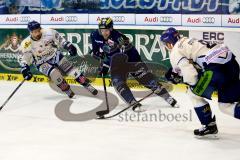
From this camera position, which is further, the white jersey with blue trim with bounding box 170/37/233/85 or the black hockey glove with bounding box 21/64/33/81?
the black hockey glove with bounding box 21/64/33/81

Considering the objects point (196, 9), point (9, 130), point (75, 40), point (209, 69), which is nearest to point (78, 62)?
point (75, 40)

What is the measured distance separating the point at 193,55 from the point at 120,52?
1956 mm

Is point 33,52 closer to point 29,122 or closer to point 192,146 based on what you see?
point 29,122

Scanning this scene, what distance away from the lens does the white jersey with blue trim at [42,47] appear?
22.9ft

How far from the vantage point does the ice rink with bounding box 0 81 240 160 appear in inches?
175

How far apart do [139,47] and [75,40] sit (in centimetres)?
124

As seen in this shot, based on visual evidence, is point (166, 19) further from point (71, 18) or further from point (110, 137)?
point (110, 137)

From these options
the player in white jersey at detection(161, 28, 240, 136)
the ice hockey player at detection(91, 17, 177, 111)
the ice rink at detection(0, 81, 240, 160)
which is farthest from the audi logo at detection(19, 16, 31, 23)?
the player in white jersey at detection(161, 28, 240, 136)

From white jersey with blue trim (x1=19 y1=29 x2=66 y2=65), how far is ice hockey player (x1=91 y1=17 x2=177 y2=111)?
0.73 m

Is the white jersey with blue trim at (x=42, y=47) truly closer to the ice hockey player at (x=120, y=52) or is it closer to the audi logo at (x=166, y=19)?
the ice hockey player at (x=120, y=52)

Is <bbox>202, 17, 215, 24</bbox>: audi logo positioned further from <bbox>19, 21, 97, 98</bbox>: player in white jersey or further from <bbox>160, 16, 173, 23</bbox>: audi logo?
<bbox>19, 21, 97, 98</bbox>: player in white jersey

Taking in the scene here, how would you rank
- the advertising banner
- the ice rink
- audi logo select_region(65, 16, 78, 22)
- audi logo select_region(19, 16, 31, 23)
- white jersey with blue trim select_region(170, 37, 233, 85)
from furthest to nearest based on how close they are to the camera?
1. audi logo select_region(19, 16, 31, 23)
2. audi logo select_region(65, 16, 78, 22)
3. the advertising banner
4. white jersey with blue trim select_region(170, 37, 233, 85)
5. the ice rink

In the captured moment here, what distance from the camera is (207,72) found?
4.65m

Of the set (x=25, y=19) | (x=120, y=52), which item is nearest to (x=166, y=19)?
(x=120, y=52)
